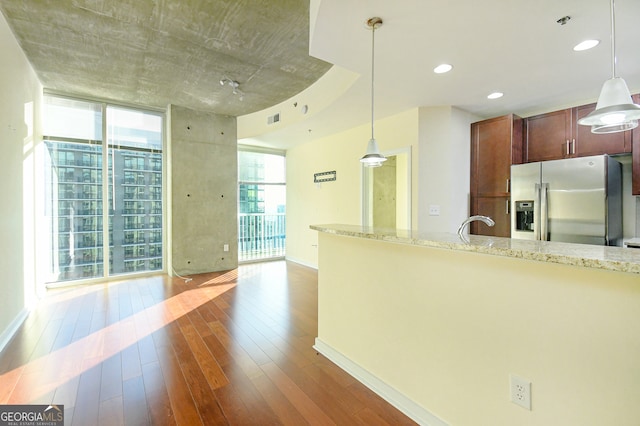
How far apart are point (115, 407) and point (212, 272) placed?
3750 millimetres

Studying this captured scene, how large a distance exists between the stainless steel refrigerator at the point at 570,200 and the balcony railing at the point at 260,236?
192 inches

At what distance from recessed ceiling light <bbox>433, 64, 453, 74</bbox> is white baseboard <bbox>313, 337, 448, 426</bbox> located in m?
2.72

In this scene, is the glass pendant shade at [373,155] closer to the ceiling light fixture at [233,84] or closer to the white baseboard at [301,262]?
the ceiling light fixture at [233,84]

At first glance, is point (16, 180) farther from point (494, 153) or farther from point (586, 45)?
point (494, 153)

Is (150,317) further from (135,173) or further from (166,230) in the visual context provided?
(135,173)

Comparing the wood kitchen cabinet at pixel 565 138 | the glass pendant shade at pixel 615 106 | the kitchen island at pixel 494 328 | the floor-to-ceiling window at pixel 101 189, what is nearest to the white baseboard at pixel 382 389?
the kitchen island at pixel 494 328

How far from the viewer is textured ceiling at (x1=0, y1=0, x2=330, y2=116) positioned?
2.62 meters

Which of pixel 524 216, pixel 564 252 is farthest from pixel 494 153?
pixel 564 252

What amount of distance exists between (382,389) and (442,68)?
9.18 ft

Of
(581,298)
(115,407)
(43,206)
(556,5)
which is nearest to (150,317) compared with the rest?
(115,407)

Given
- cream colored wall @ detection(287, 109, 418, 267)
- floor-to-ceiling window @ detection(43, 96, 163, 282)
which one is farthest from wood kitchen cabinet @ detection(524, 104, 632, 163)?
floor-to-ceiling window @ detection(43, 96, 163, 282)

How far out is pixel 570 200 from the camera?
125 inches

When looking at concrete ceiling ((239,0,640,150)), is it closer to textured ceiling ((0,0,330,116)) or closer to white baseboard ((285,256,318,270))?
textured ceiling ((0,0,330,116))

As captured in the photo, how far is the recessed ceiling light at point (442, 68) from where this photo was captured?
276 centimetres
